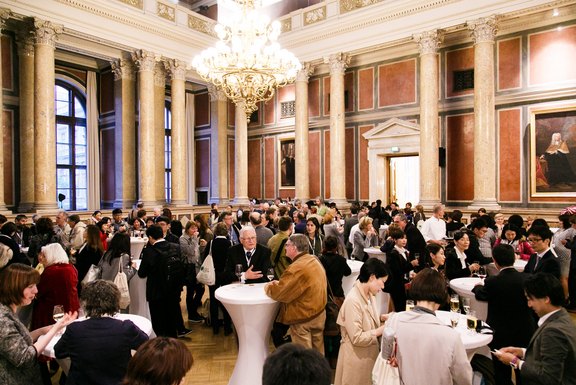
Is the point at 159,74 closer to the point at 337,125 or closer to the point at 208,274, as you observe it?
the point at 337,125

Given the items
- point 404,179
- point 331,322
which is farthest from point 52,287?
point 404,179

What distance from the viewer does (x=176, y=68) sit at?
44.3 ft

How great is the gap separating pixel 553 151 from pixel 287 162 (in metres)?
8.90

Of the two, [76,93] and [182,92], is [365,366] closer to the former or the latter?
[182,92]

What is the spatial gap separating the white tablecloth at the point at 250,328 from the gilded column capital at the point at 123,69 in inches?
455

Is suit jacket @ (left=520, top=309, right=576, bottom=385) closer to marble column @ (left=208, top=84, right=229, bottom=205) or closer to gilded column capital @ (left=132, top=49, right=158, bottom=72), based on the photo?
gilded column capital @ (left=132, top=49, right=158, bottom=72)

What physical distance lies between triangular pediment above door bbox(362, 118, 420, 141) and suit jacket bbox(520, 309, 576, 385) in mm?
11356

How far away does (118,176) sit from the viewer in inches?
548

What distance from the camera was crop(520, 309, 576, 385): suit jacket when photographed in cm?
211

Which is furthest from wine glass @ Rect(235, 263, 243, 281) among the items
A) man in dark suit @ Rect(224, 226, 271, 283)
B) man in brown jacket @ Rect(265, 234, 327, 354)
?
man in brown jacket @ Rect(265, 234, 327, 354)

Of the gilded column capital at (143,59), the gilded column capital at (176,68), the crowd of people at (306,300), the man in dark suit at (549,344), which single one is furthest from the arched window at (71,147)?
the man in dark suit at (549,344)

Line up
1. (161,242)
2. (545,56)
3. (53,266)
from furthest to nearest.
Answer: (545,56) → (161,242) → (53,266)

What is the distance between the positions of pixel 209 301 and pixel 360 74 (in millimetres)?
11121

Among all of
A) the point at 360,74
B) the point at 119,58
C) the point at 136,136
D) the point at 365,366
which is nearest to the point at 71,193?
the point at 136,136
